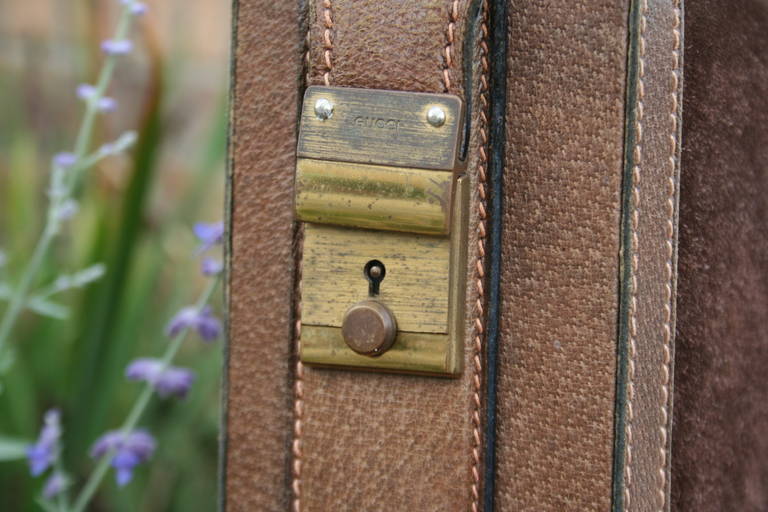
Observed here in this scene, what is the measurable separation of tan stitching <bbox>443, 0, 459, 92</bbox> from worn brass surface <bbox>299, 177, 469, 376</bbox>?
0.23 ft

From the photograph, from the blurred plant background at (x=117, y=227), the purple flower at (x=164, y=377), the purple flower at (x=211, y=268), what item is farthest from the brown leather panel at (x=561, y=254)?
the blurred plant background at (x=117, y=227)

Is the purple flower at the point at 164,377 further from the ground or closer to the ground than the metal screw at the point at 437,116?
closer to the ground

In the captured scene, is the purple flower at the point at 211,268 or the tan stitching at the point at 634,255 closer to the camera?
the tan stitching at the point at 634,255

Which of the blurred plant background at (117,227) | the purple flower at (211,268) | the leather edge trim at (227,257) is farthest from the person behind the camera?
the blurred plant background at (117,227)

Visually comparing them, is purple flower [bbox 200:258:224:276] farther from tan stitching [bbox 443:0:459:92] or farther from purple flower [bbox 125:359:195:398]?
tan stitching [bbox 443:0:459:92]

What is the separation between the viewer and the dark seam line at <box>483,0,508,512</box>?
2.05 feet

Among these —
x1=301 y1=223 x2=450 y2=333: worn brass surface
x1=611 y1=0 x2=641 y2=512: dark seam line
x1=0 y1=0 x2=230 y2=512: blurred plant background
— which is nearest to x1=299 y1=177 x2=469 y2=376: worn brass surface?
x1=301 y1=223 x2=450 y2=333: worn brass surface

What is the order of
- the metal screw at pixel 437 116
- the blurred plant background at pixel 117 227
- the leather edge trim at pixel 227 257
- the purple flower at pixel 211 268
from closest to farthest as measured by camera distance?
the metal screw at pixel 437 116
the leather edge trim at pixel 227 257
the purple flower at pixel 211 268
the blurred plant background at pixel 117 227

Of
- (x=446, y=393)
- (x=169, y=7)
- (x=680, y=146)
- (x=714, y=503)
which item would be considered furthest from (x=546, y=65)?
(x=169, y=7)

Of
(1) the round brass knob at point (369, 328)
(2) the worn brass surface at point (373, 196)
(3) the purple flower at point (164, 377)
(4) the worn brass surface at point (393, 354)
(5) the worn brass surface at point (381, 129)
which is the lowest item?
(3) the purple flower at point (164, 377)

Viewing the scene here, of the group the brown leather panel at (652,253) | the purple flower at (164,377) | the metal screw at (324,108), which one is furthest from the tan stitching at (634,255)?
the purple flower at (164,377)

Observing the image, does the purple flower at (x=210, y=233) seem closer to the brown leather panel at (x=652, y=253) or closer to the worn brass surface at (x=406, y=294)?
Result: the worn brass surface at (x=406, y=294)

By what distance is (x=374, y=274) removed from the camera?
62cm

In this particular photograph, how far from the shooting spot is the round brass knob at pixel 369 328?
60cm
